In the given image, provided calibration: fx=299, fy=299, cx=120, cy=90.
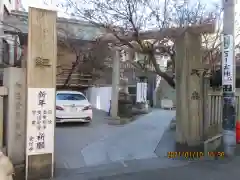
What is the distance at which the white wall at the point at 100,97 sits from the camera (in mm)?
17938

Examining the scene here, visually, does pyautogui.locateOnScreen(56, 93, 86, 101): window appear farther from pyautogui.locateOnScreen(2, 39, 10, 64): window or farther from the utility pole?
the utility pole

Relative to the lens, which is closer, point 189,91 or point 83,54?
point 189,91

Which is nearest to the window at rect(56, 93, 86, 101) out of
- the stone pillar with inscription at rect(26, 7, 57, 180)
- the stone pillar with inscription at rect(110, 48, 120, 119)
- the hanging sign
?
the stone pillar with inscription at rect(110, 48, 120, 119)

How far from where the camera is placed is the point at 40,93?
6.17m

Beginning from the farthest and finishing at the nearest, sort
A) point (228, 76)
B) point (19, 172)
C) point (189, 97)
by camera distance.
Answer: point (189, 97) → point (228, 76) → point (19, 172)

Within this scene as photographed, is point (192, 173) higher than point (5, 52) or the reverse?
the reverse

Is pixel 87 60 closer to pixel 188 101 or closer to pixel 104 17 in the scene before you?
pixel 104 17

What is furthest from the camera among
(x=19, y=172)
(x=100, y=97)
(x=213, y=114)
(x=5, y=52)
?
(x=100, y=97)

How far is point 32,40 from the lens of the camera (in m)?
6.15

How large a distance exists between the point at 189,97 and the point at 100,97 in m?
10.7

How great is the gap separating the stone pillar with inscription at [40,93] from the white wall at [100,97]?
11.4m

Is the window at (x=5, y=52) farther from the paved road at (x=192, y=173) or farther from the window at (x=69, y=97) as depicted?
the paved road at (x=192, y=173)

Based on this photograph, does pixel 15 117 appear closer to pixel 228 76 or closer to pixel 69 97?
pixel 228 76

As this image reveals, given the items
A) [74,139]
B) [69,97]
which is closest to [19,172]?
[74,139]
